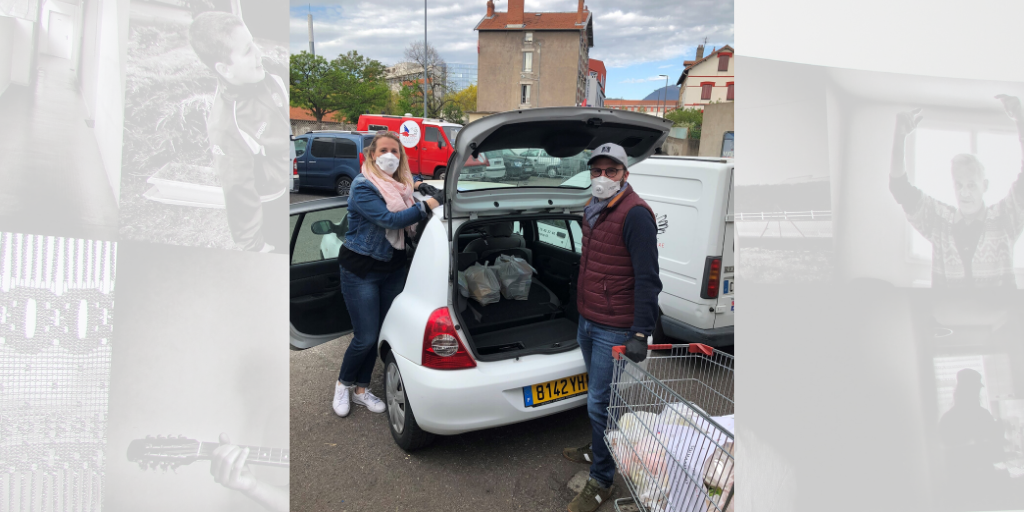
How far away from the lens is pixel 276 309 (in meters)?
1.09

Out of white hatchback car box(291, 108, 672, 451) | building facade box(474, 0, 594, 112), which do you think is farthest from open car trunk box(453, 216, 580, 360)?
building facade box(474, 0, 594, 112)

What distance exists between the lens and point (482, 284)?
142 inches

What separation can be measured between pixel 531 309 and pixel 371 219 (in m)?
1.37

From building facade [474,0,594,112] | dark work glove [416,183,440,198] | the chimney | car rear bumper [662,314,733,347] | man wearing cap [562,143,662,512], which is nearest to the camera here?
man wearing cap [562,143,662,512]

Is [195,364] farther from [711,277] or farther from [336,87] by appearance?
[336,87]

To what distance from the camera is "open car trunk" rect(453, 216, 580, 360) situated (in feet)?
11.2

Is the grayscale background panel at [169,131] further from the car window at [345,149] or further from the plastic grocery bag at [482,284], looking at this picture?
the car window at [345,149]

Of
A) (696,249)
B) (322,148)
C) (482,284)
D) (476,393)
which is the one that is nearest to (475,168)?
(482,284)

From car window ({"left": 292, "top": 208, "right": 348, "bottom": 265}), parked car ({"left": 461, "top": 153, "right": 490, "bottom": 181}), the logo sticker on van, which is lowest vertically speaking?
car window ({"left": 292, "top": 208, "right": 348, "bottom": 265})

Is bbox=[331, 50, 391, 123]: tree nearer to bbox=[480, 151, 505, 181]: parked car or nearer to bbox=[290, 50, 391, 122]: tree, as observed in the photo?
bbox=[290, 50, 391, 122]: tree

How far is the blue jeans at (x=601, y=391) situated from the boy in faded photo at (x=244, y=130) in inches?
69.2

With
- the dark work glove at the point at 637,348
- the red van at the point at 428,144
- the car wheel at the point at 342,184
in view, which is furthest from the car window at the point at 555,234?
the red van at the point at 428,144

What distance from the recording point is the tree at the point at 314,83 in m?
36.6

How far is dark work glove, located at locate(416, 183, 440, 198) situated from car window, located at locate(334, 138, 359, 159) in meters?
10.8
